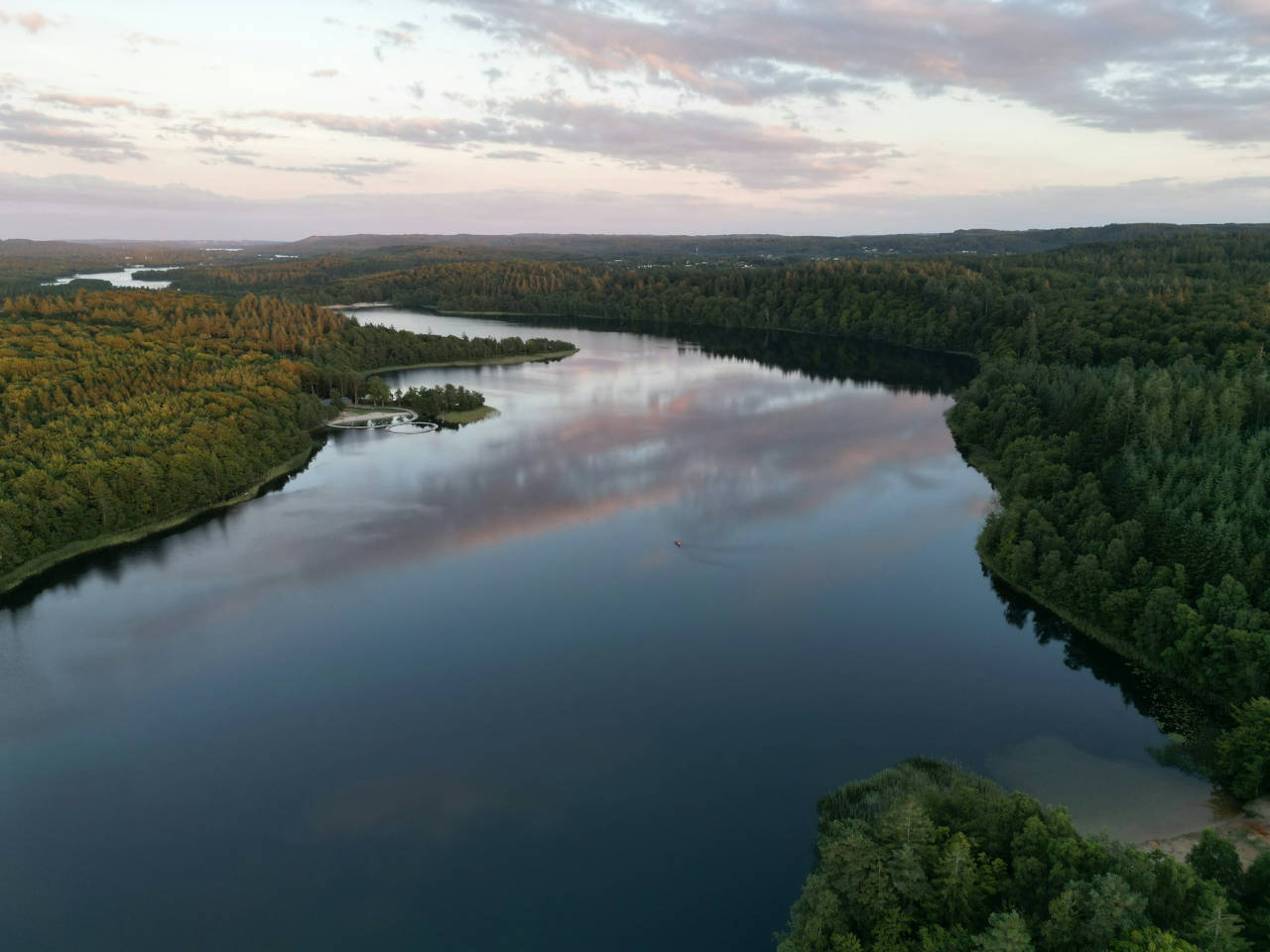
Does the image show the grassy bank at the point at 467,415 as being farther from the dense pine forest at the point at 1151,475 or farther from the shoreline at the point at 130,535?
the dense pine forest at the point at 1151,475

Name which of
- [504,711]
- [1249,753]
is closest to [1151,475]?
[1249,753]

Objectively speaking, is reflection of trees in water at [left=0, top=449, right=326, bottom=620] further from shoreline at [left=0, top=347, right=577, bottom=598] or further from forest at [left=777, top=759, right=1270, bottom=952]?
forest at [left=777, top=759, right=1270, bottom=952]

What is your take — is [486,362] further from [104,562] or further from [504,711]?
[504,711]

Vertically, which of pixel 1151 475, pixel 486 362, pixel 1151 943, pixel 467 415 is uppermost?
pixel 486 362

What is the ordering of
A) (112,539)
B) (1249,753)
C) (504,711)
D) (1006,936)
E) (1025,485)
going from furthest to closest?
(1025,485) → (112,539) → (504,711) → (1249,753) → (1006,936)

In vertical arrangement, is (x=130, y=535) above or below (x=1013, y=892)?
above

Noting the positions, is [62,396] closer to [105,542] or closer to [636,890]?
[105,542]

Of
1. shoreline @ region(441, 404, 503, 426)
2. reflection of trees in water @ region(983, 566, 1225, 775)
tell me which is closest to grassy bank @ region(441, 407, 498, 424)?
shoreline @ region(441, 404, 503, 426)
